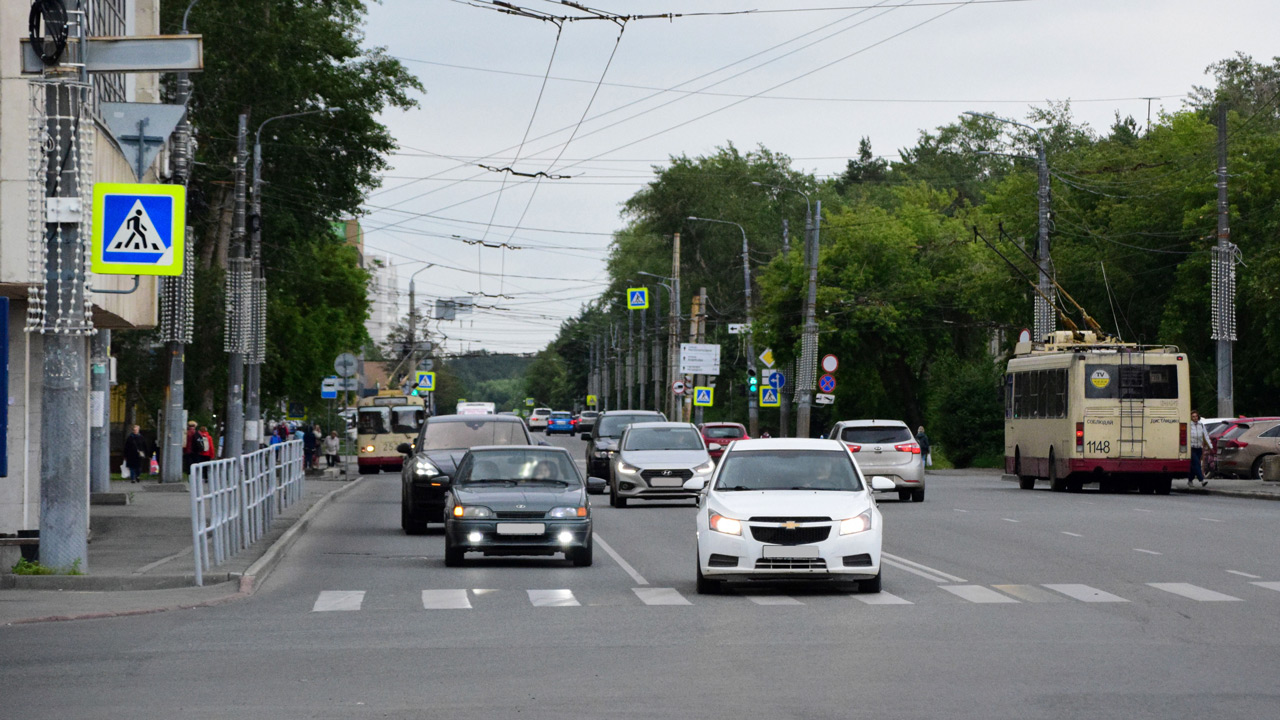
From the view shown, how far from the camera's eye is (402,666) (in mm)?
11312

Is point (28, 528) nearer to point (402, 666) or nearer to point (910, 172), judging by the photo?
point (402, 666)

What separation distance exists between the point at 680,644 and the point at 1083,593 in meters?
5.27

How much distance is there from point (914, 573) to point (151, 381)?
3998cm

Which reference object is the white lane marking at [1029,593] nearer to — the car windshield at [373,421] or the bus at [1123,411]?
the bus at [1123,411]

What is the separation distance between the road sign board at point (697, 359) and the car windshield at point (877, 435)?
4960cm

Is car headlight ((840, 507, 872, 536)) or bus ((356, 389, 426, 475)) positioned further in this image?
bus ((356, 389, 426, 475))

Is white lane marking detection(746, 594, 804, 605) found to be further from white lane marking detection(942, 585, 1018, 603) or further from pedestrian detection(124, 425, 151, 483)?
pedestrian detection(124, 425, 151, 483)

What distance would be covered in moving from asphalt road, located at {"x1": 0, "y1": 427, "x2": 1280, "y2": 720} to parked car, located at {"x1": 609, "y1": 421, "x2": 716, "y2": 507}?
1067cm

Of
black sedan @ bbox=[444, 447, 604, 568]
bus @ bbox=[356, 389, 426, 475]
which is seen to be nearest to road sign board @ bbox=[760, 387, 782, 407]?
bus @ bbox=[356, 389, 426, 475]

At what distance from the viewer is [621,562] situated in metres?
20.4

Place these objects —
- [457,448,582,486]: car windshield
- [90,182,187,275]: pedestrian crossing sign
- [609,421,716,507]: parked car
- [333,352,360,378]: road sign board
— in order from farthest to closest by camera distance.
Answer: [333,352,360,378]: road sign board, [609,421,716,507]: parked car, [457,448,582,486]: car windshield, [90,182,187,275]: pedestrian crossing sign

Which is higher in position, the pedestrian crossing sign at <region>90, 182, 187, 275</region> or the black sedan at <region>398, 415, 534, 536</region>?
the pedestrian crossing sign at <region>90, 182, 187, 275</region>

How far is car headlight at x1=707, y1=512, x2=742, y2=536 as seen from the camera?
15.8m

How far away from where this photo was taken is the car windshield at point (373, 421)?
59.0 meters
